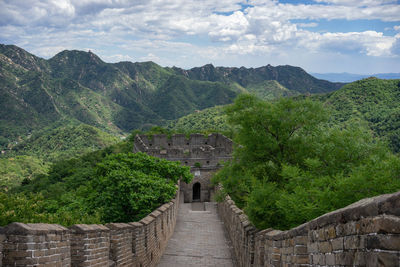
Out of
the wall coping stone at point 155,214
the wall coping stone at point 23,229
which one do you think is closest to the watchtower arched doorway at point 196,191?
the wall coping stone at point 155,214

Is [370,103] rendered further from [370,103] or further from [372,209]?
[372,209]

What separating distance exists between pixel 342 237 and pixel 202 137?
104ft

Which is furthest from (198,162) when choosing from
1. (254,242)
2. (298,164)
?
(254,242)

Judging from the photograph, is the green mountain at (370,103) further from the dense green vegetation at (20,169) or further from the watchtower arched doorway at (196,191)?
the dense green vegetation at (20,169)

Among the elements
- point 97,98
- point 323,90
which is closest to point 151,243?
point 97,98

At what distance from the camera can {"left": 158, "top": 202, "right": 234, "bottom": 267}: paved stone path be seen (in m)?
12.2

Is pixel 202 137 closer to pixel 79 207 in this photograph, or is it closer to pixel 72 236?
pixel 79 207

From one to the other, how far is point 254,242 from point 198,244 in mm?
5935

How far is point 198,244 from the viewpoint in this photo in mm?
14484

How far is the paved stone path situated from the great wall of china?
660 mm

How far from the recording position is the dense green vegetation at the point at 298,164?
8.30 meters

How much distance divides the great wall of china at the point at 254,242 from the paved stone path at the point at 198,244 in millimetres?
660

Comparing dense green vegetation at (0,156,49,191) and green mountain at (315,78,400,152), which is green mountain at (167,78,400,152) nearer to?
green mountain at (315,78,400,152)

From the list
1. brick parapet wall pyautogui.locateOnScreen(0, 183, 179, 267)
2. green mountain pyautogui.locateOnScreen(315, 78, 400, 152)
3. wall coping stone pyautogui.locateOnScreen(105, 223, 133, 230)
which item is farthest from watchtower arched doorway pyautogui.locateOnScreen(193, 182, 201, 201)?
wall coping stone pyautogui.locateOnScreen(105, 223, 133, 230)
